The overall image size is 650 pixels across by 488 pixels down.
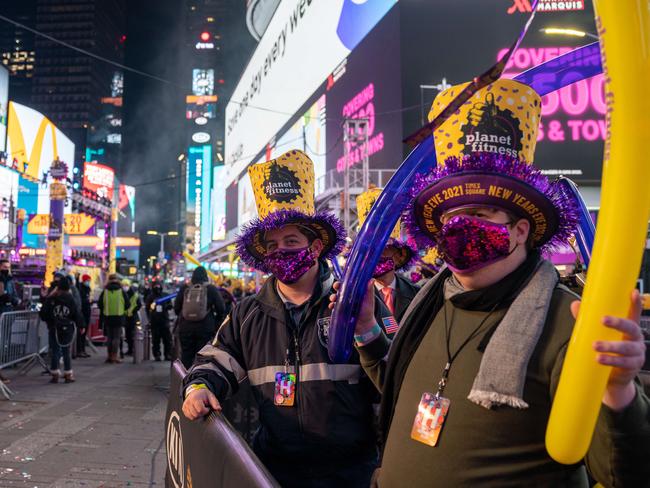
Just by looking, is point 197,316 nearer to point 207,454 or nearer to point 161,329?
point 161,329

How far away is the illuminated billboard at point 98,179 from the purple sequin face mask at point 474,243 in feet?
145

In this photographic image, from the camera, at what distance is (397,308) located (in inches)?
206

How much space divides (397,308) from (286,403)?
2.78 meters

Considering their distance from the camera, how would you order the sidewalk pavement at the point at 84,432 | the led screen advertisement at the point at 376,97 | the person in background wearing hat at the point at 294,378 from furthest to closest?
the led screen advertisement at the point at 376,97 → the sidewalk pavement at the point at 84,432 → the person in background wearing hat at the point at 294,378

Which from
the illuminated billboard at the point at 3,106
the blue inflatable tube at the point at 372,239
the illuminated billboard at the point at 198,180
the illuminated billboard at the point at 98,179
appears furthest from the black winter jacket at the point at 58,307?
the illuminated billboard at the point at 198,180

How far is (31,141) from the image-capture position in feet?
121

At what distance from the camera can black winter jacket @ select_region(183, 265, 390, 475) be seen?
2.54 metres

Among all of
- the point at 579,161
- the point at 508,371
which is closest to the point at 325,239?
the point at 508,371

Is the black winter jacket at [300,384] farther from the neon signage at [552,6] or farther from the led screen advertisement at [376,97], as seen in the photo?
the neon signage at [552,6]

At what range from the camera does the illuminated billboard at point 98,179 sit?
4212cm

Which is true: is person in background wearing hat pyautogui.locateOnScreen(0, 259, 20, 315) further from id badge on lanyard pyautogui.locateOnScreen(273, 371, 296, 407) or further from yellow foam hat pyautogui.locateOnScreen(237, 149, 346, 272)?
id badge on lanyard pyautogui.locateOnScreen(273, 371, 296, 407)

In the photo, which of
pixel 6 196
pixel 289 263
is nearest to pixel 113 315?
pixel 289 263

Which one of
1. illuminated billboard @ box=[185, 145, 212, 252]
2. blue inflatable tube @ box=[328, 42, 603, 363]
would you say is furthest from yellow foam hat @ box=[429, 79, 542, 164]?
illuminated billboard @ box=[185, 145, 212, 252]

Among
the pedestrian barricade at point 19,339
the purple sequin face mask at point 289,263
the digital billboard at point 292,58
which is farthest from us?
the digital billboard at point 292,58
